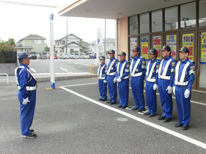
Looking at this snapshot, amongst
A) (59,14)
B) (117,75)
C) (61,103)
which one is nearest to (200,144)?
(117,75)

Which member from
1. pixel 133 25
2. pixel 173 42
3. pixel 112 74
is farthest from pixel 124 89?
pixel 133 25

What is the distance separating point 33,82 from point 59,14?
9.77 metres

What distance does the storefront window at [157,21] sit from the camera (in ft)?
38.0

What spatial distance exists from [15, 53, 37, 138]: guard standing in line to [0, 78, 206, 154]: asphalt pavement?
302 mm

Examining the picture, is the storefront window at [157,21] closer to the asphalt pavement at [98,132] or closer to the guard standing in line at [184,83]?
the asphalt pavement at [98,132]

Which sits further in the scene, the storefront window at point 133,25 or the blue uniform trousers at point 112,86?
the storefront window at point 133,25

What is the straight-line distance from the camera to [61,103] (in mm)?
Result: 8039

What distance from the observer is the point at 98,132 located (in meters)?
4.98

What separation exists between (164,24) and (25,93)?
8.88 metres

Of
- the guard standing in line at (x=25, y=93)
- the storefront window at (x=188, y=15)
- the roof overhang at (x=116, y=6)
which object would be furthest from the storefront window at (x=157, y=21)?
the guard standing in line at (x=25, y=93)

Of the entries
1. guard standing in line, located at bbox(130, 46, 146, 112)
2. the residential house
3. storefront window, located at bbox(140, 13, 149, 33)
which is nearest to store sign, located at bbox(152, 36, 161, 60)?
storefront window, located at bbox(140, 13, 149, 33)

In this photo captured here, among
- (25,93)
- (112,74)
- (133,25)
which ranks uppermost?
(133,25)

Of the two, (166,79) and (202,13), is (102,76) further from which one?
(202,13)

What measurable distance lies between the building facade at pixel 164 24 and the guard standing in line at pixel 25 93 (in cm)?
646
